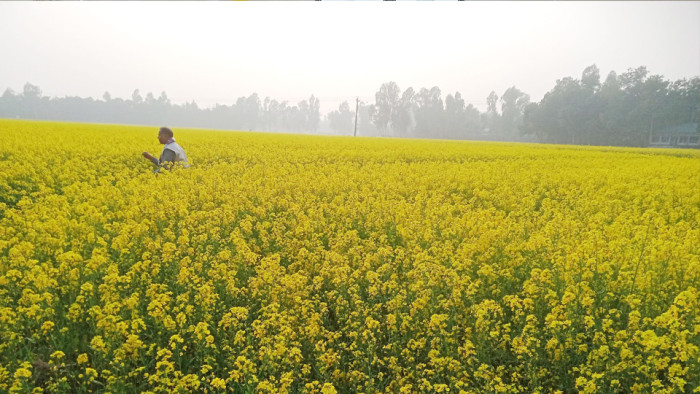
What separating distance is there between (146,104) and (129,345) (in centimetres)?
15787

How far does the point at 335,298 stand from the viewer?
484 centimetres

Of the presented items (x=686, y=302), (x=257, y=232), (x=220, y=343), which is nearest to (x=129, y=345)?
(x=220, y=343)

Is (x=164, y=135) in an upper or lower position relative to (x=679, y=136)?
lower

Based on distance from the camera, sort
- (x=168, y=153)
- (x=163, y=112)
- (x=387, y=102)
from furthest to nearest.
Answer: (x=163, y=112) → (x=387, y=102) → (x=168, y=153)

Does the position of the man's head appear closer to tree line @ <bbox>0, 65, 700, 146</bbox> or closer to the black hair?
the black hair

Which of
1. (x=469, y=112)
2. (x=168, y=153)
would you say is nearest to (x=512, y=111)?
(x=469, y=112)

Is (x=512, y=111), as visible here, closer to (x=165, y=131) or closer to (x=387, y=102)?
(x=387, y=102)

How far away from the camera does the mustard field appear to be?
3592 mm

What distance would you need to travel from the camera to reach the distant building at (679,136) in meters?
72.8

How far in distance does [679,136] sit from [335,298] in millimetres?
91322

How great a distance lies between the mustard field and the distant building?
79.5 metres

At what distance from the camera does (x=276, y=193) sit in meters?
9.84

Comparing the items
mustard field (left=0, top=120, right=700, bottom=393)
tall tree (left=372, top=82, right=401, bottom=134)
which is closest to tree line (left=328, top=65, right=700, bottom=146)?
tall tree (left=372, top=82, right=401, bottom=134)

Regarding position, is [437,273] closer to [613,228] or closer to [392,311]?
[392,311]
